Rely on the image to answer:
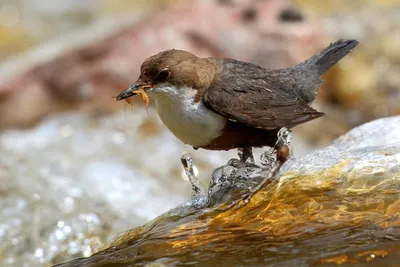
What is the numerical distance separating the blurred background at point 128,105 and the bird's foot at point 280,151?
1.74 meters

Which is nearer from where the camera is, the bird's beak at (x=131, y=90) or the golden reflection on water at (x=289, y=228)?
the golden reflection on water at (x=289, y=228)

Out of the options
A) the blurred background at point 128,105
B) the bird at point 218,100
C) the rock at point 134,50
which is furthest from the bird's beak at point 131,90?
the rock at point 134,50

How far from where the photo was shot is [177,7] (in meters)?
8.70

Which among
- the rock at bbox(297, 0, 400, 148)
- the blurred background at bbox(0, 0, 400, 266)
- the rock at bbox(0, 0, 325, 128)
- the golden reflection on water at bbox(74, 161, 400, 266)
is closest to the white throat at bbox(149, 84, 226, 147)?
the golden reflection on water at bbox(74, 161, 400, 266)

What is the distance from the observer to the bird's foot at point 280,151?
11.7 ft

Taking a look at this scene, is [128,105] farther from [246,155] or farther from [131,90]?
[131,90]

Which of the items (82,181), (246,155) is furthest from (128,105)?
(246,155)

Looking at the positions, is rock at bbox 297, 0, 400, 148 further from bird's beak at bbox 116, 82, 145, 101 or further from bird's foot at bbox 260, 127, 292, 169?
bird's beak at bbox 116, 82, 145, 101

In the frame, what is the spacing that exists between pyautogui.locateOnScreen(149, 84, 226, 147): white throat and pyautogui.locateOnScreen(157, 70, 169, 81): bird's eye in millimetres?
38

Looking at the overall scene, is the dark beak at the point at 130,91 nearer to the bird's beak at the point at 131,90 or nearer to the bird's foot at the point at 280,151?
the bird's beak at the point at 131,90

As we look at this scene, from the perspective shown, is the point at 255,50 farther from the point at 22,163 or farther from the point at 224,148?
the point at 224,148

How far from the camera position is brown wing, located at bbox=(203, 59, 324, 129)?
3674 millimetres

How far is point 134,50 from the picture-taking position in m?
8.05

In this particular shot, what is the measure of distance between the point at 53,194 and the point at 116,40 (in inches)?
109
